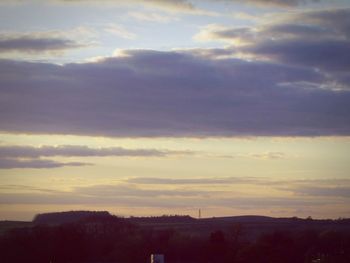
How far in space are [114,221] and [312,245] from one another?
39246 mm

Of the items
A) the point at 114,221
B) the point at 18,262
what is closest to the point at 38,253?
the point at 18,262

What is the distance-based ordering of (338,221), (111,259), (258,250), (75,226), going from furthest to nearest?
(338,221), (75,226), (111,259), (258,250)

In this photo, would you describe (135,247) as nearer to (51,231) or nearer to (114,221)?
(51,231)

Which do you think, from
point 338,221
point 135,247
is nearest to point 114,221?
point 135,247

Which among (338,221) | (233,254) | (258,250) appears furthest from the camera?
(338,221)

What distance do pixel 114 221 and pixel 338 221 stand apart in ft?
261

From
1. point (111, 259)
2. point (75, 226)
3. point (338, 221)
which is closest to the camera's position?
point (111, 259)

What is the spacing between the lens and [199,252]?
7862cm

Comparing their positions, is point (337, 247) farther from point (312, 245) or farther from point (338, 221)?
point (338, 221)

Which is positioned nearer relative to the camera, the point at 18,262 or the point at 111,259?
the point at 18,262

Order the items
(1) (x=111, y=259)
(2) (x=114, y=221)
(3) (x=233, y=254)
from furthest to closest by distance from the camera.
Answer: (2) (x=114, y=221)
(1) (x=111, y=259)
(3) (x=233, y=254)

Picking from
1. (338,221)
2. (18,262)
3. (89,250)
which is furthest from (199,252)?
(338,221)

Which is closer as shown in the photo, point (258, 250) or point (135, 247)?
point (258, 250)

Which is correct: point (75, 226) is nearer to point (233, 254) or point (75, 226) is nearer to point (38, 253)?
point (38, 253)
